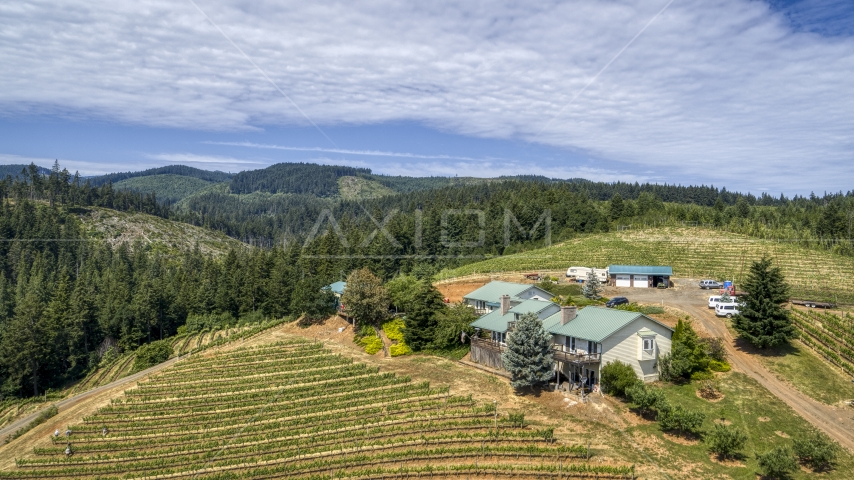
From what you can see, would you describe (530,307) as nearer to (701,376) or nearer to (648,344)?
(648,344)

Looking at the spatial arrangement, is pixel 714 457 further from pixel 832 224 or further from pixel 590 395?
pixel 832 224

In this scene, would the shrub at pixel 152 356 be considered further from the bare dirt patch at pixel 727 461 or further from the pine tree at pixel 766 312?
the pine tree at pixel 766 312

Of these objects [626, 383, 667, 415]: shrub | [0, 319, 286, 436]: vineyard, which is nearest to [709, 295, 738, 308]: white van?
[626, 383, 667, 415]: shrub

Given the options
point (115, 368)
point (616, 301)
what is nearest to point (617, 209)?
point (616, 301)

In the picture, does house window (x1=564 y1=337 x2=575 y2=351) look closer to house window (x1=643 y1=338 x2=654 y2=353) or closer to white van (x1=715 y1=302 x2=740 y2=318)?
house window (x1=643 y1=338 x2=654 y2=353)

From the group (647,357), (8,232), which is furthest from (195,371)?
(8,232)

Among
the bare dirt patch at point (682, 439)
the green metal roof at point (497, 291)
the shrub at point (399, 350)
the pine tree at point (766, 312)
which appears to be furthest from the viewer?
the green metal roof at point (497, 291)

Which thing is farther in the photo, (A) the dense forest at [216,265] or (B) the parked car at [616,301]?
(A) the dense forest at [216,265]

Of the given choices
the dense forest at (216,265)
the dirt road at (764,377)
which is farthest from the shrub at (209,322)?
the dirt road at (764,377)
